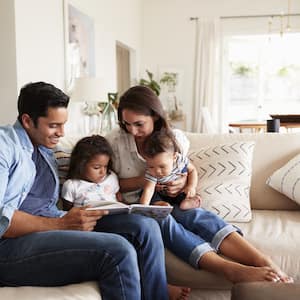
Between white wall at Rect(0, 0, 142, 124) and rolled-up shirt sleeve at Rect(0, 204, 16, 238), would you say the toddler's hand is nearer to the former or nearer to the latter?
rolled-up shirt sleeve at Rect(0, 204, 16, 238)

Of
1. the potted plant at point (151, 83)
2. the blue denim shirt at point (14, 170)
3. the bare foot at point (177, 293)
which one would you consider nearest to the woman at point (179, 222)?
the bare foot at point (177, 293)

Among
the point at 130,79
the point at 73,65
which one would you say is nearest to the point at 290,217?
the point at 73,65

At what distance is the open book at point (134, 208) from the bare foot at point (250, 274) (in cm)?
34

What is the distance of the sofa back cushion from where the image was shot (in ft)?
7.54

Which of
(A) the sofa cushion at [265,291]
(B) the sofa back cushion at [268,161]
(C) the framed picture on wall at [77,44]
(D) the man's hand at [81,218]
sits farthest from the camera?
(C) the framed picture on wall at [77,44]

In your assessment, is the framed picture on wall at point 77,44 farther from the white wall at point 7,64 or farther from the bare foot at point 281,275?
the bare foot at point 281,275

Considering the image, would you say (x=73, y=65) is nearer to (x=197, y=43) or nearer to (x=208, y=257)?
(x=208, y=257)

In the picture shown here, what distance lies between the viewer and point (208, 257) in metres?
Result: 1.73

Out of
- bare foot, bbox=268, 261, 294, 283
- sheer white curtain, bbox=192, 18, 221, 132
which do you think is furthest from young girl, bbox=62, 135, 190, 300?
sheer white curtain, bbox=192, 18, 221, 132

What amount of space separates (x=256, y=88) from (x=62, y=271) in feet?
20.1

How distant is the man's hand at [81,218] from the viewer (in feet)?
5.20

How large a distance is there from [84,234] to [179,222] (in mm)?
543

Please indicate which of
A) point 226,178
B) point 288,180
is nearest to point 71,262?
point 226,178

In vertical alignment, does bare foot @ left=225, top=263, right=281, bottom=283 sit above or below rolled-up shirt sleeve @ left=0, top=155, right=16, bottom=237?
below
